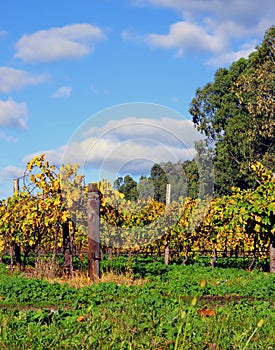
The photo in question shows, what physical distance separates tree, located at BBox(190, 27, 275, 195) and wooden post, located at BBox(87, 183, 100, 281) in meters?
22.1

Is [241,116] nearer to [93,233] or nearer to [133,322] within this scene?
[93,233]

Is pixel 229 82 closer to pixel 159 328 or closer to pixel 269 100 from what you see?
pixel 269 100

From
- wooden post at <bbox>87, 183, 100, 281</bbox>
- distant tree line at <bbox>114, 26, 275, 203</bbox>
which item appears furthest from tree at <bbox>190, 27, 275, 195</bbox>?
wooden post at <bbox>87, 183, 100, 281</bbox>

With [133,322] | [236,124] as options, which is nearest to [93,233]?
[133,322]

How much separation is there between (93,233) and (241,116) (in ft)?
100

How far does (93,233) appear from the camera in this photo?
1306cm

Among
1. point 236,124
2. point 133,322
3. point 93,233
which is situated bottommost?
point 133,322

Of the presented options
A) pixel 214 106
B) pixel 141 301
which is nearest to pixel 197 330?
pixel 141 301

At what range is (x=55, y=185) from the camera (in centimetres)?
1428

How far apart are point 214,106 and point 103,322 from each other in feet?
133

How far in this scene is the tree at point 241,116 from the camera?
34.4 meters

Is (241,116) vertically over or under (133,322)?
over

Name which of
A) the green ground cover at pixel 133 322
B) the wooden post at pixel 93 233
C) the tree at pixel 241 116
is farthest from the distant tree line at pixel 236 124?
the green ground cover at pixel 133 322

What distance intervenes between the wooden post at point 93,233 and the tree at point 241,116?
2205 centimetres
